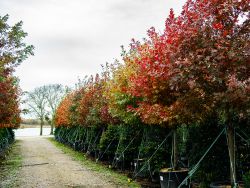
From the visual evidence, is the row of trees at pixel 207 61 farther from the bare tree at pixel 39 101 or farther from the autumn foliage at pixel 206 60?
the bare tree at pixel 39 101

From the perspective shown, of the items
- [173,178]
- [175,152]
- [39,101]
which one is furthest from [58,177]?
[39,101]

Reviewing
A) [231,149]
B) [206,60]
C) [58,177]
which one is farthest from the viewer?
[58,177]

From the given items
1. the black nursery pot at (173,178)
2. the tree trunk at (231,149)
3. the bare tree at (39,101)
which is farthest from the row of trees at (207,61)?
the bare tree at (39,101)

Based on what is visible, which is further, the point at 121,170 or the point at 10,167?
the point at 10,167

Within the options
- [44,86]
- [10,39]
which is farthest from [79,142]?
[44,86]

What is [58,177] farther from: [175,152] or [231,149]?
[231,149]

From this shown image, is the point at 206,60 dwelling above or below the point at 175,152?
above

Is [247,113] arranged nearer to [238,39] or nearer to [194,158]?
[238,39]

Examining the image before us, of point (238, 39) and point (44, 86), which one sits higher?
point (44, 86)

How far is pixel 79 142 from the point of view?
25.9 m

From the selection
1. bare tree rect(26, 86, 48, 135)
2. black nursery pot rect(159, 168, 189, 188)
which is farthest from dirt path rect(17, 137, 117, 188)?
bare tree rect(26, 86, 48, 135)

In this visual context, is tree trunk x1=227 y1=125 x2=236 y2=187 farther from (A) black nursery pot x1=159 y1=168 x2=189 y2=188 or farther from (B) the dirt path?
(B) the dirt path

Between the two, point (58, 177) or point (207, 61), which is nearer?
point (207, 61)

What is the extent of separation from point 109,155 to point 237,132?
1001cm
